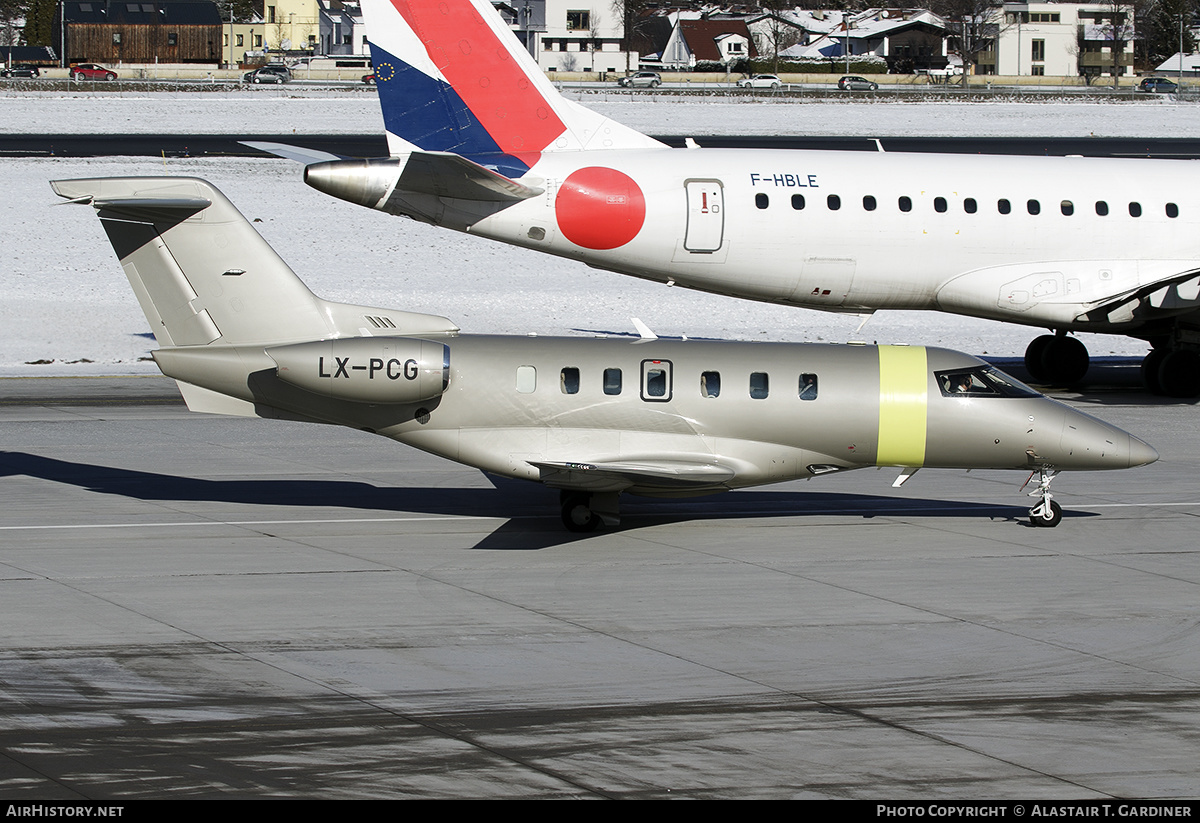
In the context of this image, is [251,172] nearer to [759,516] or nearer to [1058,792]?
[759,516]

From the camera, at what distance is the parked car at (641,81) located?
111 m

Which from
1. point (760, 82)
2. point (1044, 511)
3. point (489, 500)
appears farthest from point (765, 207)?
point (760, 82)

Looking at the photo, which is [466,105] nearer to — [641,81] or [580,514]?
[580,514]

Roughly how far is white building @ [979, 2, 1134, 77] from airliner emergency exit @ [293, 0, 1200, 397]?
132 meters

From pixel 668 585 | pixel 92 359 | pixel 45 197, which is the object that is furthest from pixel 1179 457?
pixel 45 197

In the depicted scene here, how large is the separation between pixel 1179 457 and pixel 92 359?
24079mm

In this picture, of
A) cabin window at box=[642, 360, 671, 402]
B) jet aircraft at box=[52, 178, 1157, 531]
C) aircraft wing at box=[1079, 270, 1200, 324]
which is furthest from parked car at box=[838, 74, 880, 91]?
Answer: cabin window at box=[642, 360, 671, 402]

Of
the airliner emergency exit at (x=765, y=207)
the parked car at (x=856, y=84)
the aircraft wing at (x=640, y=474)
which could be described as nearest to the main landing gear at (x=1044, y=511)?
the aircraft wing at (x=640, y=474)

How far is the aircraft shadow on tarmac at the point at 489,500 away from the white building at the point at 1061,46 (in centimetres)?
14357

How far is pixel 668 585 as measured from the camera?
17.2m

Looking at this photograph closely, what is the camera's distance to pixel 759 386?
775 inches

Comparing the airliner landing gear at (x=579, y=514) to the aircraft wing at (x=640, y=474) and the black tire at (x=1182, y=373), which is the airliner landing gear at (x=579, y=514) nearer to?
the aircraft wing at (x=640, y=474)

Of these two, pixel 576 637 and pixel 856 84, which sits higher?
pixel 856 84

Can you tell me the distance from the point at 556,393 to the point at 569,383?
222 mm
